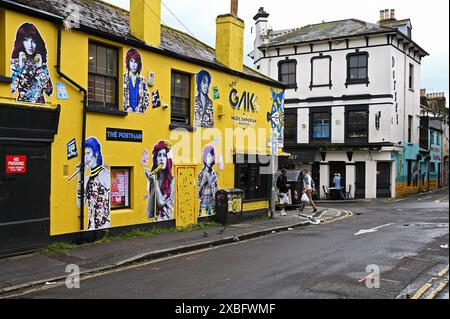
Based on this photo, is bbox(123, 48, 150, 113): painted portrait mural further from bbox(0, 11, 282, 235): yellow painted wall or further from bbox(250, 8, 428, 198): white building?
bbox(250, 8, 428, 198): white building

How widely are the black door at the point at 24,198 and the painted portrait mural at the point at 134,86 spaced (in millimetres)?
2845

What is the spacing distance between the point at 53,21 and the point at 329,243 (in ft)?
28.0

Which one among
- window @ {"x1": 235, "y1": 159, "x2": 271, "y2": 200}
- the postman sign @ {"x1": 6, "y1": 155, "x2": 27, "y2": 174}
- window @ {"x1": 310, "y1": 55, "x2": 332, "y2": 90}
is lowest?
window @ {"x1": 235, "y1": 159, "x2": 271, "y2": 200}

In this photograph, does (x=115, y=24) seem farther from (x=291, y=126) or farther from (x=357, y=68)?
(x=291, y=126)

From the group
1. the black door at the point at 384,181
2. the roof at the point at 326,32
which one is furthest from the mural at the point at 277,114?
the roof at the point at 326,32

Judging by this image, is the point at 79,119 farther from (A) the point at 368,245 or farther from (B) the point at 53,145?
(A) the point at 368,245

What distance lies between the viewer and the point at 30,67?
10.5 metres

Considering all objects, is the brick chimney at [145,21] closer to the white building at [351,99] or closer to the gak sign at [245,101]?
the gak sign at [245,101]

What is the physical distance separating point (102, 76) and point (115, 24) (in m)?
2.00

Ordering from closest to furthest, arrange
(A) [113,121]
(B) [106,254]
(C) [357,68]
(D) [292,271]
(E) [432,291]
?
(E) [432,291] < (D) [292,271] < (B) [106,254] < (A) [113,121] < (C) [357,68]

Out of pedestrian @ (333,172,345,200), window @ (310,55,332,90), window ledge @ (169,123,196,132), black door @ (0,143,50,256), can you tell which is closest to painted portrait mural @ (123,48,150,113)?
window ledge @ (169,123,196,132)

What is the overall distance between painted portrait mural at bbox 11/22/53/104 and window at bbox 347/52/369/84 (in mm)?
25180

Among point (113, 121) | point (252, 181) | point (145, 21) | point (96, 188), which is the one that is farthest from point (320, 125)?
point (96, 188)

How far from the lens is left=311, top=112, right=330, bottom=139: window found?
110 ft
